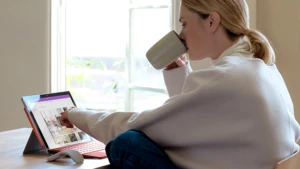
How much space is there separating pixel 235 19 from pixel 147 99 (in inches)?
60.2

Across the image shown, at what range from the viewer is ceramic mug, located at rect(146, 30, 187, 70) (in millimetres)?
1525

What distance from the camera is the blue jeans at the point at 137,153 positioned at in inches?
45.7

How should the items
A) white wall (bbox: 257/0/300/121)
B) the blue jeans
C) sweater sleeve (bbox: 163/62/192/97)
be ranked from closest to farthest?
1. the blue jeans
2. sweater sleeve (bbox: 163/62/192/97)
3. white wall (bbox: 257/0/300/121)

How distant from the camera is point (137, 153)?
1165mm

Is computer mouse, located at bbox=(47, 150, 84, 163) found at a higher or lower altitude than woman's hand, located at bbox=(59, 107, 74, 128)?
lower

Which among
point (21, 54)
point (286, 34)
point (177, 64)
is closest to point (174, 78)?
point (177, 64)

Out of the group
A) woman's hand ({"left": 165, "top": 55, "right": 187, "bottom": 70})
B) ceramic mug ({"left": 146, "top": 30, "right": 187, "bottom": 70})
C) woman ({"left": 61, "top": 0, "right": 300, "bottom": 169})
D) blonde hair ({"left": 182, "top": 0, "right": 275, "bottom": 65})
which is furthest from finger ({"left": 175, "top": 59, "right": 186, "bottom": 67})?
woman ({"left": 61, "top": 0, "right": 300, "bottom": 169})

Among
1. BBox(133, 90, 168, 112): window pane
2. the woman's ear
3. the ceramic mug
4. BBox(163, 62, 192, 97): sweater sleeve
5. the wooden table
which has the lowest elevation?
BBox(133, 90, 168, 112): window pane

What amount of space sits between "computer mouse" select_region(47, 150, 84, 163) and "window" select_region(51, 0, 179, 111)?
4.62ft

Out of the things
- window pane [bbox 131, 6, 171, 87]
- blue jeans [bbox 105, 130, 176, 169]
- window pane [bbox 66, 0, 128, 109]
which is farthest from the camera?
window pane [bbox 66, 0, 128, 109]

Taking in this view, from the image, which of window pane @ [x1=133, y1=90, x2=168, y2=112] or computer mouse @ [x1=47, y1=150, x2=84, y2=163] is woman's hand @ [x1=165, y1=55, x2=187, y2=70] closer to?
computer mouse @ [x1=47, y1=150, x2=84, y2=163]

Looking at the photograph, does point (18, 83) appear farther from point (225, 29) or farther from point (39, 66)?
point (225, 29)

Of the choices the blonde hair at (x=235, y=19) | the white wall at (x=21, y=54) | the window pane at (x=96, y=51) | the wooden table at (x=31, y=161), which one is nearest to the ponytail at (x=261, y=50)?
the blonde hair at (x=235, y=19)

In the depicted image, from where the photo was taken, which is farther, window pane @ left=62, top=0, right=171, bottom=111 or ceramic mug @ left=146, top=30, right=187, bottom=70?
window pane @ left=62, top=0, right=171, bottom=111
